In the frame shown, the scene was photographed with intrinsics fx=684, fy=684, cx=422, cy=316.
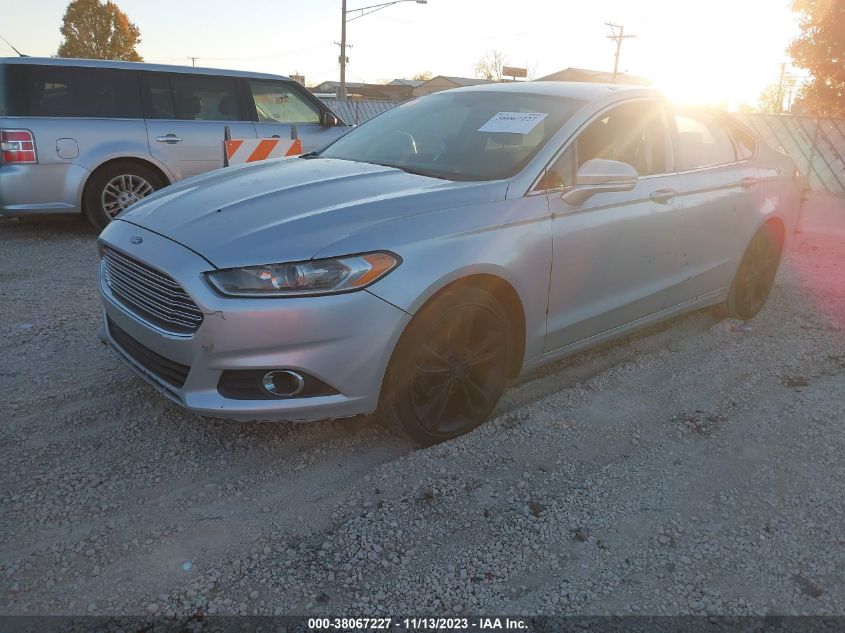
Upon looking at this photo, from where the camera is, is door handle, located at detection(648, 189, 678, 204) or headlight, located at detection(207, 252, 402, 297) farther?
door handle, located at detection(648, 189, 678, 204)

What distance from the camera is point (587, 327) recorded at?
11.9 ft

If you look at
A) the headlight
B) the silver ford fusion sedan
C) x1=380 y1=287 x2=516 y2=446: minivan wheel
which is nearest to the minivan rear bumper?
the silver ford fusion sedan

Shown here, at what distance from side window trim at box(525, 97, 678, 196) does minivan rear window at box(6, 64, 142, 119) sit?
5484 millimetres

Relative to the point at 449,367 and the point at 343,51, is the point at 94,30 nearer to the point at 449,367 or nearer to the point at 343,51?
the point at 343,51

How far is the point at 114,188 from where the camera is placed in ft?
23.6

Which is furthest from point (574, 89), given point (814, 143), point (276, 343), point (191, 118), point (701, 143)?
point (814, 143)

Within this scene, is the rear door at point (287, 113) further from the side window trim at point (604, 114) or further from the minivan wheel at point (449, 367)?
the minivan wheel at point (449, 367)

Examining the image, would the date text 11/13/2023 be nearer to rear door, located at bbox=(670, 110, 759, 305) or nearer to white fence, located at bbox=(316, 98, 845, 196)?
rear door, located at bbox=(670, 110, 759, 305)

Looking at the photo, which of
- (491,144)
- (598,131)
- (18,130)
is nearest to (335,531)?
(491,144)

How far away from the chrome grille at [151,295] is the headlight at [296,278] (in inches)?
6.6

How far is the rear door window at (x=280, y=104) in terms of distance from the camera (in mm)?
8109

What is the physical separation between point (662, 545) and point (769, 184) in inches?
132

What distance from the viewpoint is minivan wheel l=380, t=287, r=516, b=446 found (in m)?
2.85

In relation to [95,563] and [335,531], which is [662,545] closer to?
[335,531]
